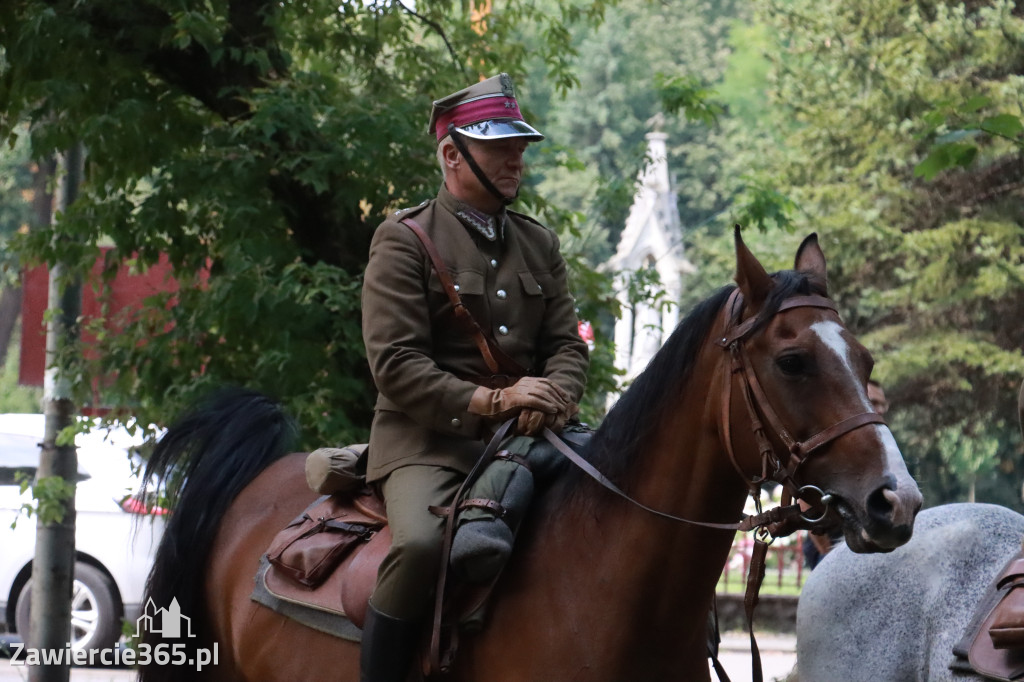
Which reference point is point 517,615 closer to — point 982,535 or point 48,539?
point 982,535

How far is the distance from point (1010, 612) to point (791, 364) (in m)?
1.55

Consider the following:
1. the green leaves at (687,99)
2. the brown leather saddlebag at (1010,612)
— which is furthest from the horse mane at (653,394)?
the green leaves at (687,99)

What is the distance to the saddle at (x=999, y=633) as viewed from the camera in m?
4.43

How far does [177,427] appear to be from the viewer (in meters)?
5.88

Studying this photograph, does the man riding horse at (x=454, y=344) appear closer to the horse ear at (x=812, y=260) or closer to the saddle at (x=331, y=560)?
the saddle at (x=331, y=560)

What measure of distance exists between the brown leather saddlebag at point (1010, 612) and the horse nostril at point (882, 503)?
4.65ft

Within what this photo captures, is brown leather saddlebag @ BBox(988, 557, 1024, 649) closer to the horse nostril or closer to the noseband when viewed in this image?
the noseband

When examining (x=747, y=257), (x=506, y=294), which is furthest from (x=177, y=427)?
(x=747, y=257)

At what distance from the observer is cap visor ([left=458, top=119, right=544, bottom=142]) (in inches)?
176

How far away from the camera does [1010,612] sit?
445 cm

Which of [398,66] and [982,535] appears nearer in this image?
[982,535]

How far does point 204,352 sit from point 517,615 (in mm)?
4563

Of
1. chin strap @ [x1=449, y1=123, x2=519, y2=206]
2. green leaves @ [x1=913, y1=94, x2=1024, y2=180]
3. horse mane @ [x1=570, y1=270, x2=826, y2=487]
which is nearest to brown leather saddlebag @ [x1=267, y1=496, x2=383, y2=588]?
horse mane @ [x1=570, y1=270, x2=826, y2=487]

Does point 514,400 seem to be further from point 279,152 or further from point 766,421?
point 279,152
